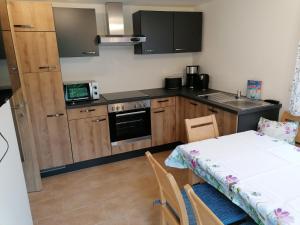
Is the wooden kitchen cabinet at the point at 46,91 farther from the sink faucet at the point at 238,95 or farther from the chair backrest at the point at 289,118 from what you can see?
the chair backrest at the point at 289,118

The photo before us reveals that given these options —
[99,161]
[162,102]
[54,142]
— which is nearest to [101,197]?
[99,161]

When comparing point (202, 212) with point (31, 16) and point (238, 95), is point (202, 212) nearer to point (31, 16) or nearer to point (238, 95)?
point (238, 95)

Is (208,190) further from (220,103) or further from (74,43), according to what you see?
(74,43)

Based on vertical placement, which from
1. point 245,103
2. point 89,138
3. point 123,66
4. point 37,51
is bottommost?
point 89,138

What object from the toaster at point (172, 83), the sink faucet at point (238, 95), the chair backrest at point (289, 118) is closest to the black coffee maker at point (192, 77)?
the toaster at point (172, 83)

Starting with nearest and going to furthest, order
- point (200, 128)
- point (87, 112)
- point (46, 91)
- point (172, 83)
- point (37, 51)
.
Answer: point (200, 128), point (37, 51), point (46, 91), point (87, 112), point (172, 83)

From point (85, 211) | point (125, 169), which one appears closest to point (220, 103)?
point (125, 169)

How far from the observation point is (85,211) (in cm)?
229

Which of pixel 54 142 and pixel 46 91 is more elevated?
pixel 46 91

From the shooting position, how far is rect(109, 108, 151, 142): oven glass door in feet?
10.2

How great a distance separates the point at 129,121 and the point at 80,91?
0.78m

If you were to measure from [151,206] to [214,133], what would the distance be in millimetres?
983

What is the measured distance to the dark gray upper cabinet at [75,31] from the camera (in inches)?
108

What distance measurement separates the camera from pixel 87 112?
291 centimetres
